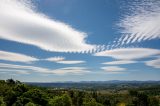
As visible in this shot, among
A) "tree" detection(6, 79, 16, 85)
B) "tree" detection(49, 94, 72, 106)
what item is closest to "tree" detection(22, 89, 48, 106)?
Answer: "tree" detection(49, 94, 72, 106)

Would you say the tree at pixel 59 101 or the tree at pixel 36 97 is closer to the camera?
the tree at pixel 59 101

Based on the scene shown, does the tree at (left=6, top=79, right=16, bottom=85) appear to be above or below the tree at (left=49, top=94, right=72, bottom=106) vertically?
above

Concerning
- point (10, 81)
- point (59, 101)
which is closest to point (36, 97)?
point (59, 101)

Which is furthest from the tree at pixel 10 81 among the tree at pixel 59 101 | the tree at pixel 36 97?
the tree at pixel 59 101

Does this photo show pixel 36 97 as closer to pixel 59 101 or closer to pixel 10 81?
pixel 59 101

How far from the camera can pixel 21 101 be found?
92.4 meters

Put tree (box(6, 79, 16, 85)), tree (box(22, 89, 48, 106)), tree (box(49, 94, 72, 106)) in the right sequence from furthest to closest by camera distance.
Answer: tree (box(6, 79, 16, 85)) → tree (box(22, 89, 48, 106)) → tree (box(49, 94, 72, 106))

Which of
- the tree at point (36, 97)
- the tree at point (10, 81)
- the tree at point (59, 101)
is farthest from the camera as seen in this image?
the tree at point (10, 81)

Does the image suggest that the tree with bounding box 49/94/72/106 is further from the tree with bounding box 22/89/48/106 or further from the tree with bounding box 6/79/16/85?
the tree with bounding box 6/79/16/85

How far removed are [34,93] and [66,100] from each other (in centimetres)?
1292

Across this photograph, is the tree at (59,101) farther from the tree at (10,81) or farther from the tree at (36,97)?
the tree at (10,81)

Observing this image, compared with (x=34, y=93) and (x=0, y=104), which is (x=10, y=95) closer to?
(x=34, y=93)

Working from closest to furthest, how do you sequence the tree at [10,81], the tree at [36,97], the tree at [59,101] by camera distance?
the tree at [59,101] → the tree at [36,97] → the tree at [10,81]

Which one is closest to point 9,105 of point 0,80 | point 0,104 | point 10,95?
point 10,95
